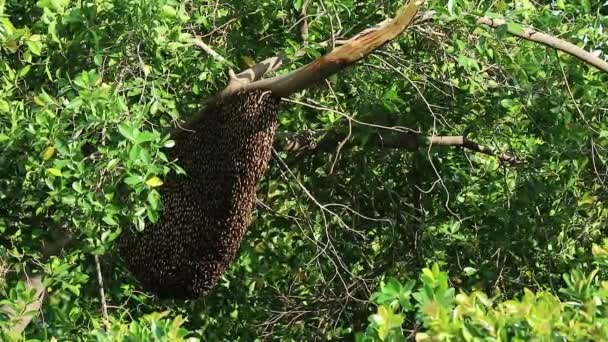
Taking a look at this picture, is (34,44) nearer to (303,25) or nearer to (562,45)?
(303,25)

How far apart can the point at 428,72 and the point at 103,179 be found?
6.61 feet

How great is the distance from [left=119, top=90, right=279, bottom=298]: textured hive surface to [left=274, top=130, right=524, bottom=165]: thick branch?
868 mm

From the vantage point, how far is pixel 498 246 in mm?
5145

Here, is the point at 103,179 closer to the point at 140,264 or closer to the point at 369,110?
the point at 140,264

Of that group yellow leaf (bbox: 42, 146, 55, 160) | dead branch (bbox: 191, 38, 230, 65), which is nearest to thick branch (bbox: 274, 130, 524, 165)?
dead branch (bbox: 191, 38, 230, 65)

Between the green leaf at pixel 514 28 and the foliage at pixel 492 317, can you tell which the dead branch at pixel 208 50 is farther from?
the foliage at pixel 492 317

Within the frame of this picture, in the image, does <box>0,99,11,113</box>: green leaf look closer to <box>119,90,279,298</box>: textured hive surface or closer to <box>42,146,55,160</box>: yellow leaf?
<box>42,146,55,160</box>: yellow leaf

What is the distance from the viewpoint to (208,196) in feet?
13.5

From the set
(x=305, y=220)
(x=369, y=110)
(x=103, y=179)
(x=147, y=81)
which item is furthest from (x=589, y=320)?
(x=305, y=220)

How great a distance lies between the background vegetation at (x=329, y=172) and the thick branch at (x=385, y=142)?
0.17 ft

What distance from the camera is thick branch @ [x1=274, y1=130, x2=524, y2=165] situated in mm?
4980

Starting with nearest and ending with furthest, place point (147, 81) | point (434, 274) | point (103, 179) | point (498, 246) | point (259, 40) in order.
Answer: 1. point (434, 274)
2. point (103, 179)
3. point (147, 81)
4. point (259, 40)
5. point (498, 246)

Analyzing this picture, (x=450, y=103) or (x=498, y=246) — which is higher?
(x=450, y=103)

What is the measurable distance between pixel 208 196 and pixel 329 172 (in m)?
1.32
